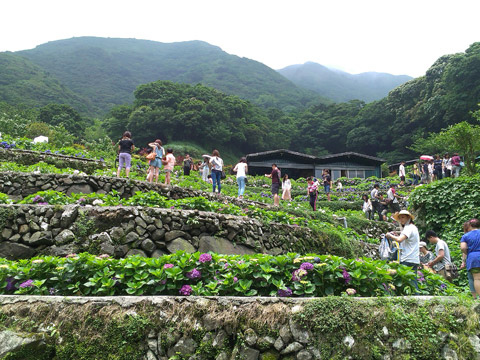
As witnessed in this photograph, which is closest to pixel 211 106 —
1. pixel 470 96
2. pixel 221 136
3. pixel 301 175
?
pixel 221 136

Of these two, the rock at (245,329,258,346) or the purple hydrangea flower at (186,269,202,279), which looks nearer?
the rock at (245,329,258,346)

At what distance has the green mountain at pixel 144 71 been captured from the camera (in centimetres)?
8569

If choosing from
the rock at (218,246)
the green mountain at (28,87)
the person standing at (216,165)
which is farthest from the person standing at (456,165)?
the green mountain at (28,87)

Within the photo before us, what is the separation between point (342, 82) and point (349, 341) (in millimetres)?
150634

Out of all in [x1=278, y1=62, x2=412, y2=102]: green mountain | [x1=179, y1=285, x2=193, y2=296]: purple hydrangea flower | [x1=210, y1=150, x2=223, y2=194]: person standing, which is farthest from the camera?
[x1=278, y1=62, x2=412, y2=102]: green mountain

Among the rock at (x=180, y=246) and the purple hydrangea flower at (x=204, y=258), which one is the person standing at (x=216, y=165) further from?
the purple hydrangea flower at (x=204, y=258)

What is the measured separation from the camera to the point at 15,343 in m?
3.24

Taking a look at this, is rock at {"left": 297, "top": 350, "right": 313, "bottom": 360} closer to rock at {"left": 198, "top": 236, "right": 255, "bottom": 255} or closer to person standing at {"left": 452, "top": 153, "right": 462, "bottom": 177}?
rock at {"left": 198, "top": 236, "right": 255, "bottom": 255}

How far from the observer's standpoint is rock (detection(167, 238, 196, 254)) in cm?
628

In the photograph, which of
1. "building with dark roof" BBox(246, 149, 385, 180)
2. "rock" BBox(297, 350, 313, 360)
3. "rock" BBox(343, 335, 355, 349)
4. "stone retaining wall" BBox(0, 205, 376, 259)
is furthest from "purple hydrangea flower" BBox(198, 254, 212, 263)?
"building with dark roof" BBox(246, 149, 385, 180)

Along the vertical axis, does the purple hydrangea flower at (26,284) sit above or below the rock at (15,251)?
above

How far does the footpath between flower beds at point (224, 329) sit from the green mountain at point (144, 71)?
7635 cm

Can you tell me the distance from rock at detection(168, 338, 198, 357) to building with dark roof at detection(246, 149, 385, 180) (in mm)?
31700

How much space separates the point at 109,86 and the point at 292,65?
10690cm
